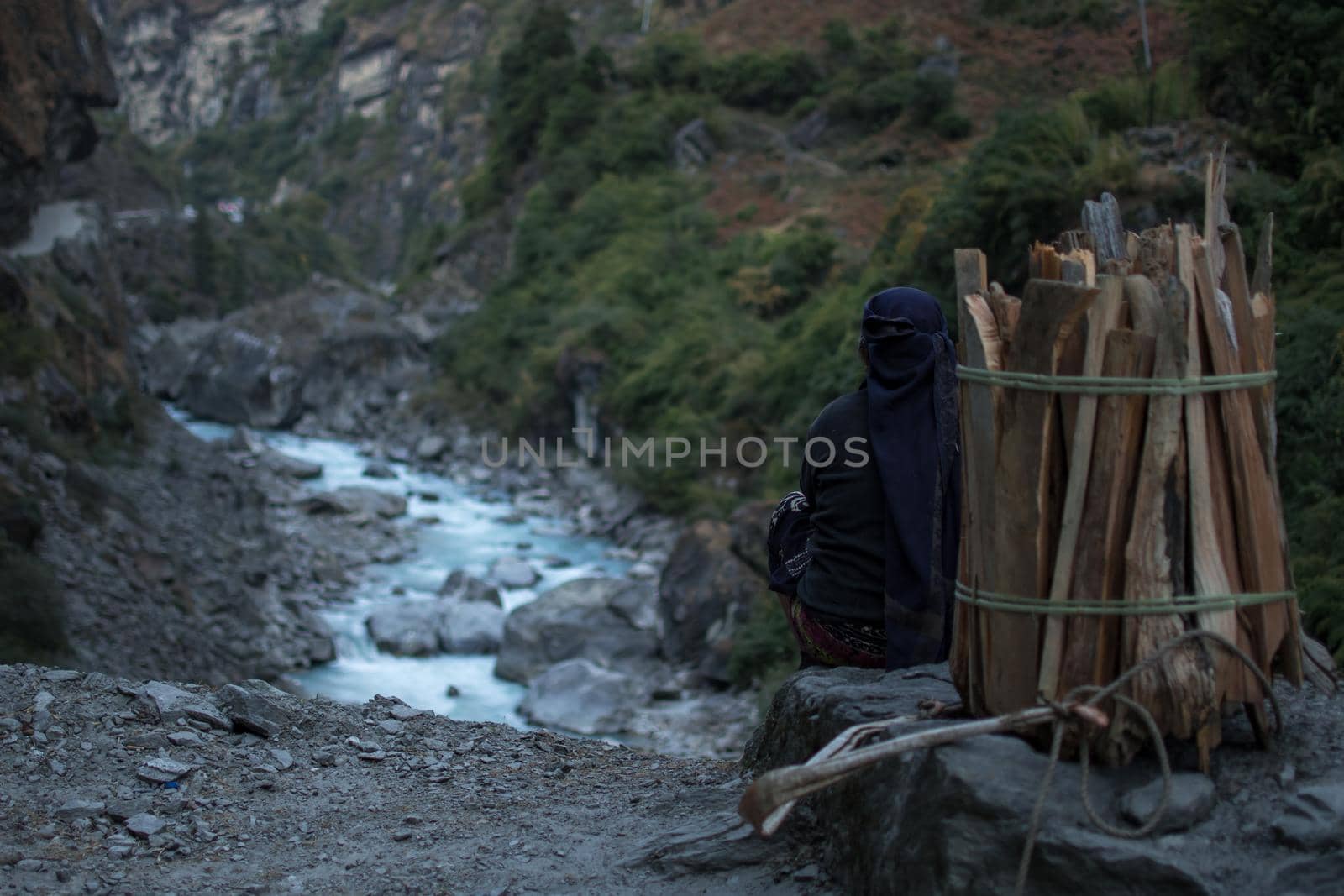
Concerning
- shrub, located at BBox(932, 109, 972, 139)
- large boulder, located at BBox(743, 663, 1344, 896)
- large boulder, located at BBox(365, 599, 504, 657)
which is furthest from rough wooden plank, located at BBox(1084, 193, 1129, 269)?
shrub, located at BBox(932, 109, 972, 139)

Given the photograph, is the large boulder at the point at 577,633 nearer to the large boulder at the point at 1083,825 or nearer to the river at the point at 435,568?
the river at the point at 435,568

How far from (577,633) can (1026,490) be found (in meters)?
10.2

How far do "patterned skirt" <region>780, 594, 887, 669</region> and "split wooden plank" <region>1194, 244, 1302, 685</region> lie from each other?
1116 millimetres

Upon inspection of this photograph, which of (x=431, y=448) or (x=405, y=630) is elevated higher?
(x=431, y=448)

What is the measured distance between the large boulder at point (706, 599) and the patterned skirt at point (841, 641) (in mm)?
7720

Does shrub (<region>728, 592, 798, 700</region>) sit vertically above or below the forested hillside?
below

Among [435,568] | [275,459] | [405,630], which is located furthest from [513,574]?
[275,459]

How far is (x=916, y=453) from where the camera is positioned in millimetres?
3014

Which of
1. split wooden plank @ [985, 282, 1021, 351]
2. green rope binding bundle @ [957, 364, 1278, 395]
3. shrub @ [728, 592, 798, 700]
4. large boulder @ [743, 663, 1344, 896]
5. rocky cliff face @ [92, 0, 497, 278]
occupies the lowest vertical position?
shrub @ [728, 592, 798, 700]

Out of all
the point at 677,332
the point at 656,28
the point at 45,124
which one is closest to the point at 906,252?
the point at 677,332

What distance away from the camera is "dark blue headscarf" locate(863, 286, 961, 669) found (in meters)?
3.00

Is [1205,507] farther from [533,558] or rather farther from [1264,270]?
[533,558]

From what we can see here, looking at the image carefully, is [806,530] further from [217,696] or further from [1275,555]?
[217,696]

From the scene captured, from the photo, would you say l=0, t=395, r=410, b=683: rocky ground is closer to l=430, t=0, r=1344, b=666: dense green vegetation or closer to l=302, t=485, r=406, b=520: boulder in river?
l=302, t=485, r=406, b=520: boulder in river
